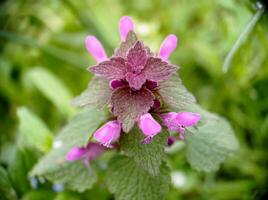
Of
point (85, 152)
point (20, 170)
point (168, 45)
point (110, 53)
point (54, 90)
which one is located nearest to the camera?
point (168, 45)

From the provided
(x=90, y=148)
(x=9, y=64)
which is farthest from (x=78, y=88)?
(x=90, y=148)

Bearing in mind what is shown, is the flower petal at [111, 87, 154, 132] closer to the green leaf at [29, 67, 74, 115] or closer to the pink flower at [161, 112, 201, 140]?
the pink flower at [161, 112, 201, 140]

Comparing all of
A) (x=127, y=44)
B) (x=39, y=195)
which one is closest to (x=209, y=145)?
(x=127, y=44)

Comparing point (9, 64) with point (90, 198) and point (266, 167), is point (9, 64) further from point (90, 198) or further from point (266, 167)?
point (266, 167)

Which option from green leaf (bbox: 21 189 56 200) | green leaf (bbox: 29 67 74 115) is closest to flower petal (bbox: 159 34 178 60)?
green leaf (bbox: 21 189 56 200)

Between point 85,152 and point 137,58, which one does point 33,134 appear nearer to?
point 85,152
